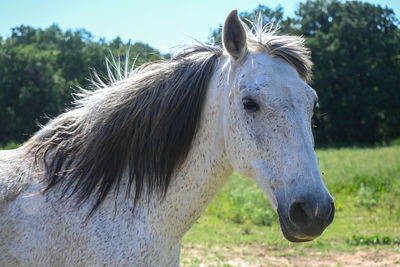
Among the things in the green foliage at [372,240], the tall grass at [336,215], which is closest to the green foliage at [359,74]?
the tall grass at [336,215]

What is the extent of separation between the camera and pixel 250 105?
2.03 meters

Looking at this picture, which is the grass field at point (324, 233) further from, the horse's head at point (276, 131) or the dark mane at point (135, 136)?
the horse's head at point (276, 131)

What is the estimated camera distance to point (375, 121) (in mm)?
35031

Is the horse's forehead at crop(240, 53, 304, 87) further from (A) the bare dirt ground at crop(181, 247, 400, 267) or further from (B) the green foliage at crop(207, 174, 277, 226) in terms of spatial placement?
(B) the green foliage at crop(207, 174, 277, 226)

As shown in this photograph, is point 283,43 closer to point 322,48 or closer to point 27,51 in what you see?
point 27,51

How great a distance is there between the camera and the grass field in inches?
240

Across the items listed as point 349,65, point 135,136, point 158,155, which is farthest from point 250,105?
point 349,65

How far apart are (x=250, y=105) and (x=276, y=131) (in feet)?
0.65

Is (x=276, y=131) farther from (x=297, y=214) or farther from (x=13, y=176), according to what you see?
(x=13, y=176)

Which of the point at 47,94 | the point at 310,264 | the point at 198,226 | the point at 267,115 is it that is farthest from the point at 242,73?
the point at 47,94

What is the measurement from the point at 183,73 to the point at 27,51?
29.1 meters

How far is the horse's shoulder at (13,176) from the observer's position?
2.35 m

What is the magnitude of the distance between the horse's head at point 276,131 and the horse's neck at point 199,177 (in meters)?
0.10

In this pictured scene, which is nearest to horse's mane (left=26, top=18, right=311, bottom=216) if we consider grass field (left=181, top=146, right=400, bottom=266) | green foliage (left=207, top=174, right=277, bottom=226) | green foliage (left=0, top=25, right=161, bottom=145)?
grass field (left=181, top=146, right=400, bottom=266)
